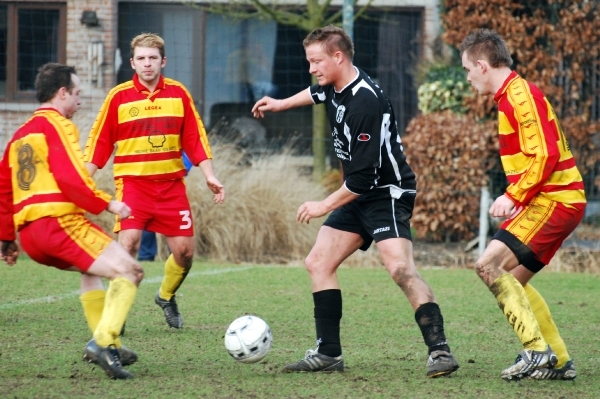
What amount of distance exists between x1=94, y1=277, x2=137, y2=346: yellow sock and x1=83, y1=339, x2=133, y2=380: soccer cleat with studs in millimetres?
32

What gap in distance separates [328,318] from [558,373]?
1.33 m

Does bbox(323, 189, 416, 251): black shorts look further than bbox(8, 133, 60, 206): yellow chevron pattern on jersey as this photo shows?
Yes

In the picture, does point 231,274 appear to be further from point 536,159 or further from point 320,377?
point 536,159

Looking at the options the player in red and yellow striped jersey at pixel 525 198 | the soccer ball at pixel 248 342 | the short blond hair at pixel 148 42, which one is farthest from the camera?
the short blond hair at pixel 148 42

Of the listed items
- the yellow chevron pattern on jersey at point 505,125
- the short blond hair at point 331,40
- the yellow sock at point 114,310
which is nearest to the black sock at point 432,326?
the yellow chevron pattern on jersey at point 505,125

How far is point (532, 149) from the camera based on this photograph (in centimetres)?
514

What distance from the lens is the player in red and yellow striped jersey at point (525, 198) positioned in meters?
5.17

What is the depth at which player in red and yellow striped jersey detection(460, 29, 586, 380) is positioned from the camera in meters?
5.17

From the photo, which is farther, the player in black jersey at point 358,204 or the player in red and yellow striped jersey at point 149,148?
the player in red and yellow striped jersey at point 149,148

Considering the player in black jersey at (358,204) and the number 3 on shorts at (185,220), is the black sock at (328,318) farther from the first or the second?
the number 3 on shorts at (185,220)

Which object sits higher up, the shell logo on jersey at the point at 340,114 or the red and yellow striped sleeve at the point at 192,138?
the shell logo on jersey at the point at 340,114

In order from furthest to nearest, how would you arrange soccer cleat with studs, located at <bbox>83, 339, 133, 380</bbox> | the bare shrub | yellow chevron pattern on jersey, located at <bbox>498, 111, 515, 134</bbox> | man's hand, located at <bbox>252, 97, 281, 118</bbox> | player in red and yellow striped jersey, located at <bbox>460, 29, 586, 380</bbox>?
the bare shrub, man's hand, located at <bbox>252, 97, 281, 118</bbox>, yellow chevron pattern on jersey, located at <bbox>498, 111, 515, 134</bbox>, player in red and yellow striped jersey, located at <bbox>460, 29, 586, 380</bbox>, soccer cleat with studs, located at <bbox>83, 339, 133, 380</bbox>

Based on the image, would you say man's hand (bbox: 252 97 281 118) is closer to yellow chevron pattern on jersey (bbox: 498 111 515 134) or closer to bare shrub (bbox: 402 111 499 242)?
yellow chevron pattern on jersey (bbox: 498 111 515 134)

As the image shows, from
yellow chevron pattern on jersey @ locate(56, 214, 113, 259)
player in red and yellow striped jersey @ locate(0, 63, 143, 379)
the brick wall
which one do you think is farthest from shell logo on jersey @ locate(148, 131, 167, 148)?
the brick wall
